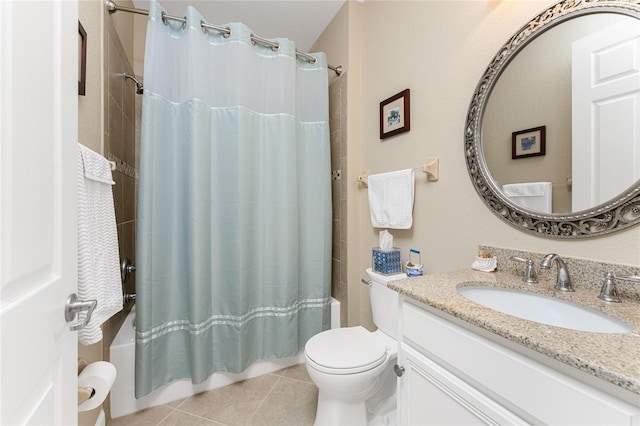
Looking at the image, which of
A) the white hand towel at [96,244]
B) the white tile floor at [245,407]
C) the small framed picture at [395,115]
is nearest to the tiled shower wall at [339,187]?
the small framed picture at [395,115]

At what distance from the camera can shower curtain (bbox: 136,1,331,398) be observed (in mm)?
1452

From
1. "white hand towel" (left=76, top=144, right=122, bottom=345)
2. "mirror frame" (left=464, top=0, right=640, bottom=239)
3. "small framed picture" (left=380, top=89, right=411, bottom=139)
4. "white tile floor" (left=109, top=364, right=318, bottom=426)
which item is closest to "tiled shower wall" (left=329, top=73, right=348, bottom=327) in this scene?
"small framed picture" (left=380, top=89, right=411, bottom=139)

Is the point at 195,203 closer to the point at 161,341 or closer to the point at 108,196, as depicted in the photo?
the point at 108,196

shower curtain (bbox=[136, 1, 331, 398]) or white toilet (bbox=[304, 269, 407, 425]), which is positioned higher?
shower curtain (bbox=[136, 1, 331, 398])

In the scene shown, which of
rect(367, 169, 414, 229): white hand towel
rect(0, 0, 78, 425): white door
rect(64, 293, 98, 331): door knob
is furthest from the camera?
rect(367, 169, 414, 229): white hand towel

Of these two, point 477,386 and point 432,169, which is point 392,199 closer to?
point 432,169

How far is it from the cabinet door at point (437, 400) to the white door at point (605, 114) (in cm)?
70

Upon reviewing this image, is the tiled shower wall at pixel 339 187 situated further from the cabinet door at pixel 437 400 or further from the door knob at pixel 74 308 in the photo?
the door knob at pixel 74 308

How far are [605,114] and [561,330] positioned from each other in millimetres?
736

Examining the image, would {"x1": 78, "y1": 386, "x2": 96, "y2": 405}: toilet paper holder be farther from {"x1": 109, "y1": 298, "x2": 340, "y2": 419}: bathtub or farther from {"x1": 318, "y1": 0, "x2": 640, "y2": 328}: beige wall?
{"x1": 318, "y1": 0, "x2": 640, "y2": 328}: beige wall

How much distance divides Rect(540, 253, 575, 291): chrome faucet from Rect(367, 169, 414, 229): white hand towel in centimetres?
66

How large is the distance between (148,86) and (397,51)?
144 centimetres

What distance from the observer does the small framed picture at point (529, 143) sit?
3.28ft

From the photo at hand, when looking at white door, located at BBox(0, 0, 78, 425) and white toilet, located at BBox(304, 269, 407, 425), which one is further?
white toilet, located at BBox(304, 269, 407, 425)
